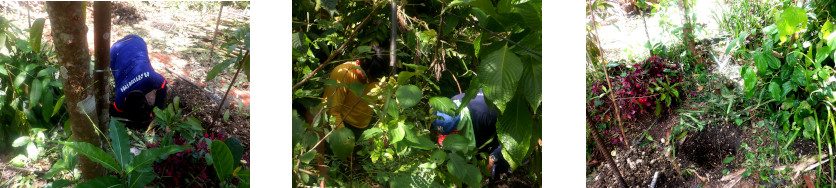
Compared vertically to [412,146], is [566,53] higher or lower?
higher

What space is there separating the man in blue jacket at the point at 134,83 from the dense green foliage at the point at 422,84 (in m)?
0.36

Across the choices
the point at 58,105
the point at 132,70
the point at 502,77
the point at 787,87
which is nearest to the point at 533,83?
the point at 502,77

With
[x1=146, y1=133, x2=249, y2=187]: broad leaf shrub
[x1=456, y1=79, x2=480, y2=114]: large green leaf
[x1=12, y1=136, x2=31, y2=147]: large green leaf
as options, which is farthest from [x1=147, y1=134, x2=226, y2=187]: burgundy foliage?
[x1=456, y1=79, x2=480, y2=114]: large green leaf

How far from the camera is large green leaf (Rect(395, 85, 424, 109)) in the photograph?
0.78 meters

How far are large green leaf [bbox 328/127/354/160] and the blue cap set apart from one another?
0.14 m

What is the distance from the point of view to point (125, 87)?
3.53 ft

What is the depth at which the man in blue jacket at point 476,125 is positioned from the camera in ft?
2.81

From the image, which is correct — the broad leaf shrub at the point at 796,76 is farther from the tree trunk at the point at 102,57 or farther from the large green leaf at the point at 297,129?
the tree trunk at the point at 102,57

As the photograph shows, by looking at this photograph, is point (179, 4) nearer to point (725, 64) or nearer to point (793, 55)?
point (725, 64)

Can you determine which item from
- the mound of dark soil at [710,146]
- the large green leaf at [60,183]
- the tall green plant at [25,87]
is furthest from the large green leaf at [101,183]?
the mound of dark soil at [710,146]

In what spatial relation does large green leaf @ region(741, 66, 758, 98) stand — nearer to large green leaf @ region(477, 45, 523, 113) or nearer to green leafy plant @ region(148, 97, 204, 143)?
large green leaf @ region(477, 45, 523, 113)

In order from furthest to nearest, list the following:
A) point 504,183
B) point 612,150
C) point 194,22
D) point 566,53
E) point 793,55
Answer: point 612,150
point 793,55
point 194,22
point 504,183
point 566,53

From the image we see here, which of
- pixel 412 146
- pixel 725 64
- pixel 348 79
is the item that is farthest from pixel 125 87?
pixel 725 64

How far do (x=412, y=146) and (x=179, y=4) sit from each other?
575 mm
